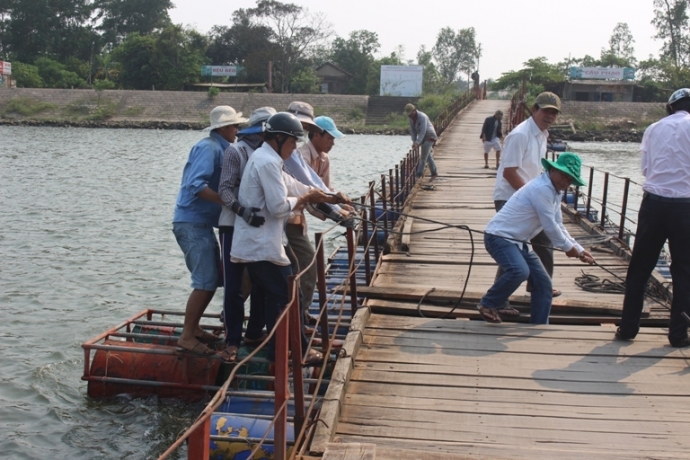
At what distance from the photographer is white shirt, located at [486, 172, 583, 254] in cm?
595

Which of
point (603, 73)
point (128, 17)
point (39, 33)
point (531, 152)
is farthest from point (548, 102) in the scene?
point (128, 17)

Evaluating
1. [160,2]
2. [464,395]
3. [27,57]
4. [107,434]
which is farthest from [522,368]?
[160,2]

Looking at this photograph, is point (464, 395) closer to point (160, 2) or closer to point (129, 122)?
point (129, 122)

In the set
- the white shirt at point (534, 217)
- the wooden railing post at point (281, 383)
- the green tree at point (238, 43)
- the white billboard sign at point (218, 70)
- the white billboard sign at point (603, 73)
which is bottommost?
the wooden railing post at point (281, 383)

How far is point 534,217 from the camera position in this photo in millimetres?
6098

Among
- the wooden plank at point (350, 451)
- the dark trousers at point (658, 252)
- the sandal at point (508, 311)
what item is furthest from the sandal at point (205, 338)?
the dark trousers at point (658, 252)

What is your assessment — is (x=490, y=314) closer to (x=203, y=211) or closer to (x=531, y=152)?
(x=531, y=152)

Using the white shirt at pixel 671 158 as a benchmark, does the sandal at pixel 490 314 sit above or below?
below

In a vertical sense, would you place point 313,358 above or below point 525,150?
below

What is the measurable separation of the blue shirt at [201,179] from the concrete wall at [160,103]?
5367 centimetres

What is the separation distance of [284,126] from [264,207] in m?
0.52

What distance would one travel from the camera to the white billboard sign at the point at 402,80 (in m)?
66.9

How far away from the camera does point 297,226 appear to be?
6090mm

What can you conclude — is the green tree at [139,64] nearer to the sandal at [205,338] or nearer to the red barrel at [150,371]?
the red barrel at [150,371]
